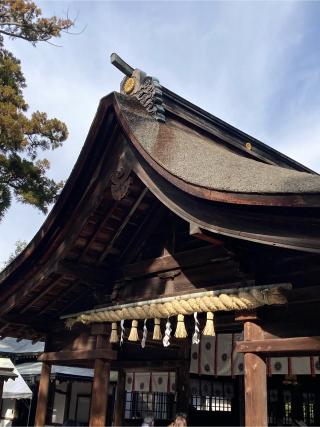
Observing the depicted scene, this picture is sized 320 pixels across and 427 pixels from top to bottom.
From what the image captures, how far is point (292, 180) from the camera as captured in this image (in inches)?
176

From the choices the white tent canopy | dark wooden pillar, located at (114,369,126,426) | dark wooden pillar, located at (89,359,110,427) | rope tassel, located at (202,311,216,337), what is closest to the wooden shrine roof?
rope tassel, located at (202,311,216,337)

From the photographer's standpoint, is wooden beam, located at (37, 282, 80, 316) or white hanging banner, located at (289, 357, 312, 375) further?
white hanging banner, located at (289, 357, 312, 375)

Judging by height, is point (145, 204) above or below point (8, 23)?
below

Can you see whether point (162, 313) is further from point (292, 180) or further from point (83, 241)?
point (292, 180)

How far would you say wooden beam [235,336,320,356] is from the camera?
15.3ft

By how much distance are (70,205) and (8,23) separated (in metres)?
11.1

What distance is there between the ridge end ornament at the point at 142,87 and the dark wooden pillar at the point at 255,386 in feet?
14.3

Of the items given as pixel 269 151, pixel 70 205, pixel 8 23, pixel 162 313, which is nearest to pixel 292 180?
pixel 162 313

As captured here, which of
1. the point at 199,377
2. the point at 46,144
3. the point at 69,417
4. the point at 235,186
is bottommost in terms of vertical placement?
the point at 69,417

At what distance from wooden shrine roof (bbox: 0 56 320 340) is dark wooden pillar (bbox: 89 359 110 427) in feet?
3.83

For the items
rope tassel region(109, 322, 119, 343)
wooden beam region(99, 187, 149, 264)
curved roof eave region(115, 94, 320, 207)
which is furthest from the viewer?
rope tassel region(109, 322, 119, 343)

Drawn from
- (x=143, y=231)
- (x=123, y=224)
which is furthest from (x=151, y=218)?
(x=123, y=224)

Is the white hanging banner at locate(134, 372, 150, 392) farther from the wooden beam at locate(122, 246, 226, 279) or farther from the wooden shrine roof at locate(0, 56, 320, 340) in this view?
the wooden beam at locate(122, 246, 226, 279)

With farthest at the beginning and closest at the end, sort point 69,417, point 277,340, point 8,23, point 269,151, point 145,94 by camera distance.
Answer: point 69,417, point 8,23, point 269,151, point 145,94, point 277,340
